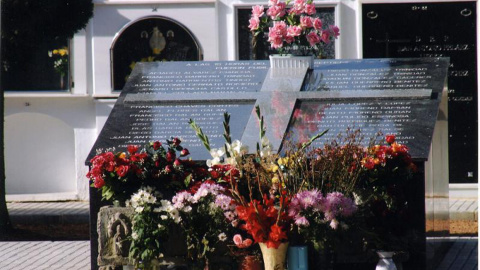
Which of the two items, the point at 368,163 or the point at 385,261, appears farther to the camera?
the point at 368,163

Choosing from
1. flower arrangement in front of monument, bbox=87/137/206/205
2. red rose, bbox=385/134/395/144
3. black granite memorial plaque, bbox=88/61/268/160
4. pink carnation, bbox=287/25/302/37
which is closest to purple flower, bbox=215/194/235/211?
flower arrangement in front of monument, bbox=87/137/206/205

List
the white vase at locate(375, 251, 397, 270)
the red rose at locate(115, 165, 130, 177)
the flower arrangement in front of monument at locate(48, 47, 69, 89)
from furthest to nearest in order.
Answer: the flower arrangement in front of monument at locate(48, 47, 69, 89) < the red rose at locate(115, 165, 130, 177) < the white vase at locate(375, 251, 397, 270)

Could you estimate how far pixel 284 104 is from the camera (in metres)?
9.34

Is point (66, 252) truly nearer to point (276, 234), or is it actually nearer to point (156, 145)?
point (156, 145)

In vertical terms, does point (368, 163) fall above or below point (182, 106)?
below

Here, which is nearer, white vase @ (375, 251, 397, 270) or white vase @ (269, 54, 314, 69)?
white vase @ (375, 251, 397, 270)

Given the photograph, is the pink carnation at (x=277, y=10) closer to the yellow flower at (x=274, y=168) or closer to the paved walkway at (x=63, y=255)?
the paved walkway at (x=63, y=255)

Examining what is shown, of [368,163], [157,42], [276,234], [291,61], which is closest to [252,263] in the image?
[276,234]

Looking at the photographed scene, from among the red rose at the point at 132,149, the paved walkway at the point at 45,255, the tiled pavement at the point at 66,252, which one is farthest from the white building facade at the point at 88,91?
the red rose at the point at 132,149

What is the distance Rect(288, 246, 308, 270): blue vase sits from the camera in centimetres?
Result: 738

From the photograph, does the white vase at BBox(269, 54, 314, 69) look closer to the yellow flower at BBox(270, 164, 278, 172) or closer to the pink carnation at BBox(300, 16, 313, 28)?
the pink carnation at BBox(300, 16, 313, 28)

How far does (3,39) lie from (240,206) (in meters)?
6.06

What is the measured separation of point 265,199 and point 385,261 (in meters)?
0.94

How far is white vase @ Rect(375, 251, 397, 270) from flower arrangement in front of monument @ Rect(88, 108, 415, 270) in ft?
0.49
